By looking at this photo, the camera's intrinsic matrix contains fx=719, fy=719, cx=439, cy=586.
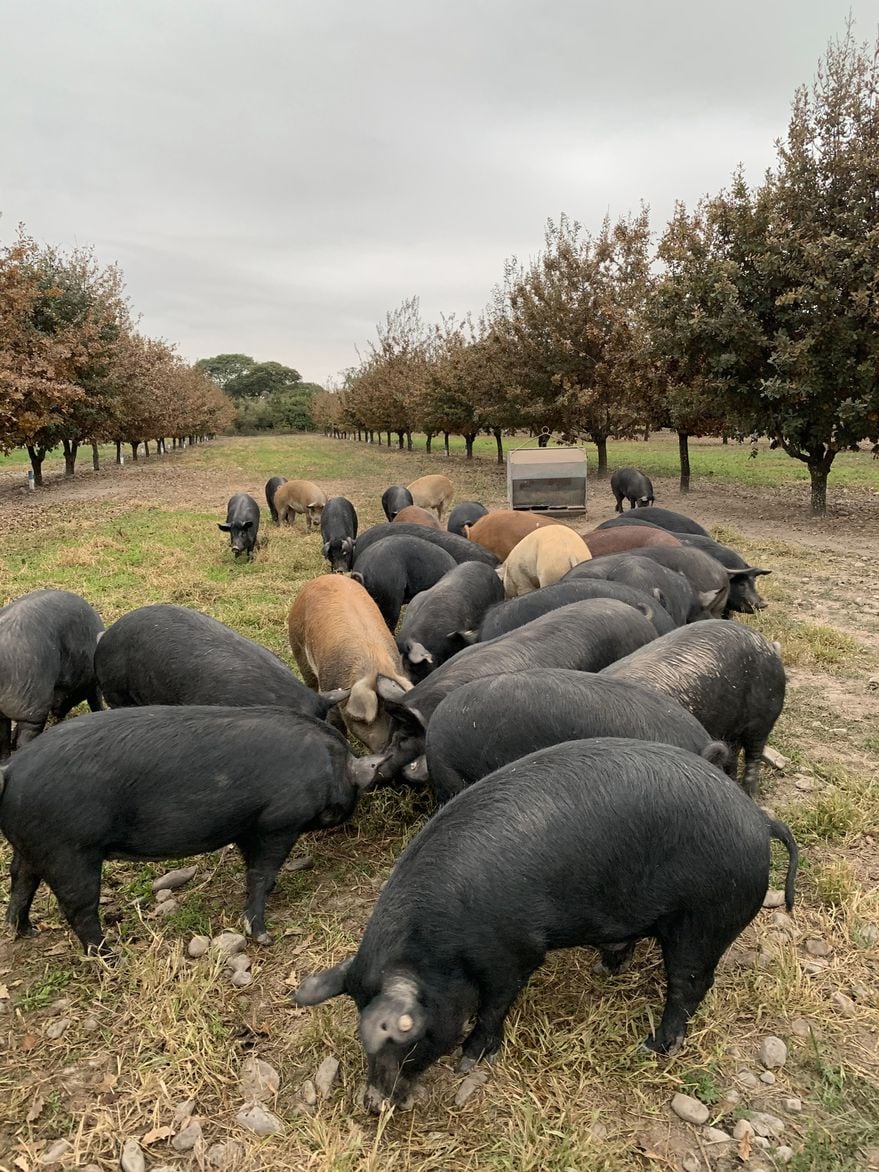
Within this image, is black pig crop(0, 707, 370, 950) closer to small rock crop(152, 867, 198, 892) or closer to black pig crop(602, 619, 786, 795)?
small rock crop(152, 867, 198, 892)

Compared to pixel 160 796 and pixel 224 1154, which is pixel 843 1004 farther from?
pixel 160 796

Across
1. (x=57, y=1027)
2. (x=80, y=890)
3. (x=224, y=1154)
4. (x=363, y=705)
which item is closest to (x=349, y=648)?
(x=363, y=705)

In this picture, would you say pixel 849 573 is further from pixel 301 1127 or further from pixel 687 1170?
pixel 301 1127

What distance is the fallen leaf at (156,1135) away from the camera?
2.39 m

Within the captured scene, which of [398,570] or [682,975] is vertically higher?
[398,570]

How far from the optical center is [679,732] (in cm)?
340

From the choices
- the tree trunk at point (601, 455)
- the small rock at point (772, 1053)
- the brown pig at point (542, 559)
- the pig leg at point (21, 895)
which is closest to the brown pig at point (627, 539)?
the brown pig at point (542, 559)

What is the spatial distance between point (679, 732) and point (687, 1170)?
1653 millimetres

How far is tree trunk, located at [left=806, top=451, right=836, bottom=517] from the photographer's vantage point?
14.6 metres

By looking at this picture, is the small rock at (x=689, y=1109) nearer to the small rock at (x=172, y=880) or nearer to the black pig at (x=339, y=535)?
the small rock at (x=172, y=880)

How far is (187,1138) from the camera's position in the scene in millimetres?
2395

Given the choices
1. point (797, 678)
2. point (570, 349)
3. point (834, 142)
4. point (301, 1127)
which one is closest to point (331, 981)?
point (301, 1127)

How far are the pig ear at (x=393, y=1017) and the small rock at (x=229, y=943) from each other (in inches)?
43.8

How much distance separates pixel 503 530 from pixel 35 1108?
8.11 metres
